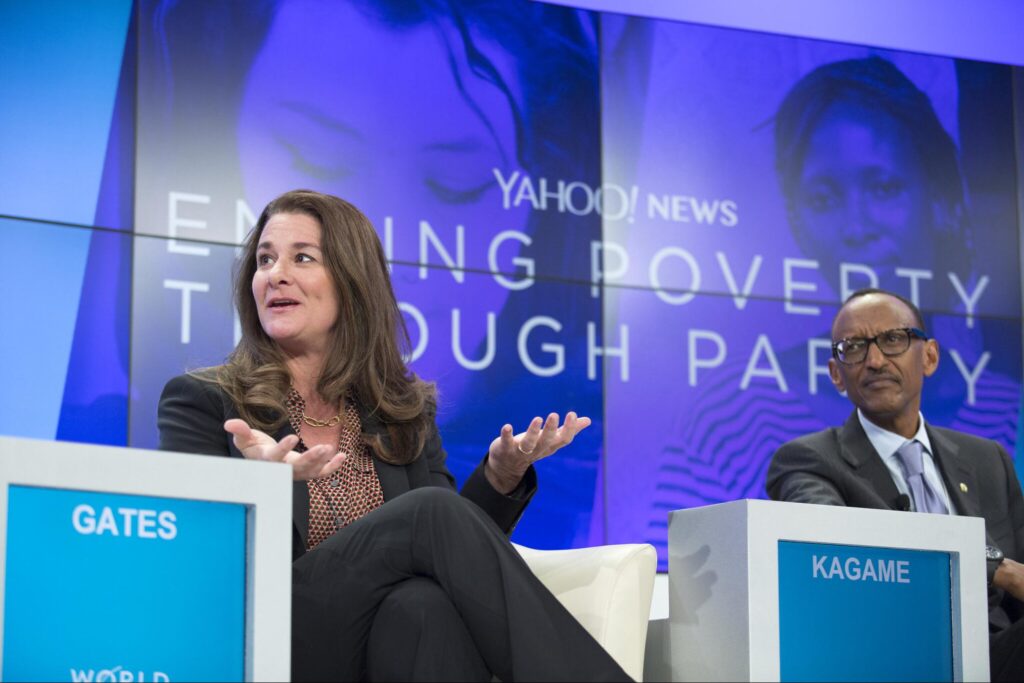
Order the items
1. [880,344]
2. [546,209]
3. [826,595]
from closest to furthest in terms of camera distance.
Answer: [826,595] < [880,344] < [546,209]

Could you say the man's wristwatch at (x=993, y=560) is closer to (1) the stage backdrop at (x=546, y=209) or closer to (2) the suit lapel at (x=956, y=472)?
(2) the suit lapel at (x=956, y=472)

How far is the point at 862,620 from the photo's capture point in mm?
2432

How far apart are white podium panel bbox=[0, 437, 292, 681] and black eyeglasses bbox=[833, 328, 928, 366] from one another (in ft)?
6.78

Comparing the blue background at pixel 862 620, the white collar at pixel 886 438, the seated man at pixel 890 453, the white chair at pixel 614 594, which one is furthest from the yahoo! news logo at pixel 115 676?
the white collar at pixel 886 438

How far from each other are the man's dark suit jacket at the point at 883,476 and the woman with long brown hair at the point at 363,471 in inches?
35.4

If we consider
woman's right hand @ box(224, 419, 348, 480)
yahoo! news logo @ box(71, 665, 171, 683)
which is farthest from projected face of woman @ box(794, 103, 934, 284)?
yahoo! news logo @ box(71, 665, 171, 683)

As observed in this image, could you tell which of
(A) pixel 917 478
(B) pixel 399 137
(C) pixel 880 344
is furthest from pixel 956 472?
(B) pixel 399 137

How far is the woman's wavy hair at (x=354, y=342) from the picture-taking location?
2877 mm

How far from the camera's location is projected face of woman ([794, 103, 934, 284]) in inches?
208

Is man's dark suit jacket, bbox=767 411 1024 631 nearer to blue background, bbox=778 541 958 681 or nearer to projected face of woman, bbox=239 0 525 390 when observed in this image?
blue background, bbox=778 541 958 681

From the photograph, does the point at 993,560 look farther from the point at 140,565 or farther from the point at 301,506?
the point at 140,565

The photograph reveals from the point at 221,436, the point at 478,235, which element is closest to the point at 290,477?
the point at 221,436

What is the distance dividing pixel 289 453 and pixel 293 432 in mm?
574

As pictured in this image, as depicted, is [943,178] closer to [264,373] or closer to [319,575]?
[264,373]
